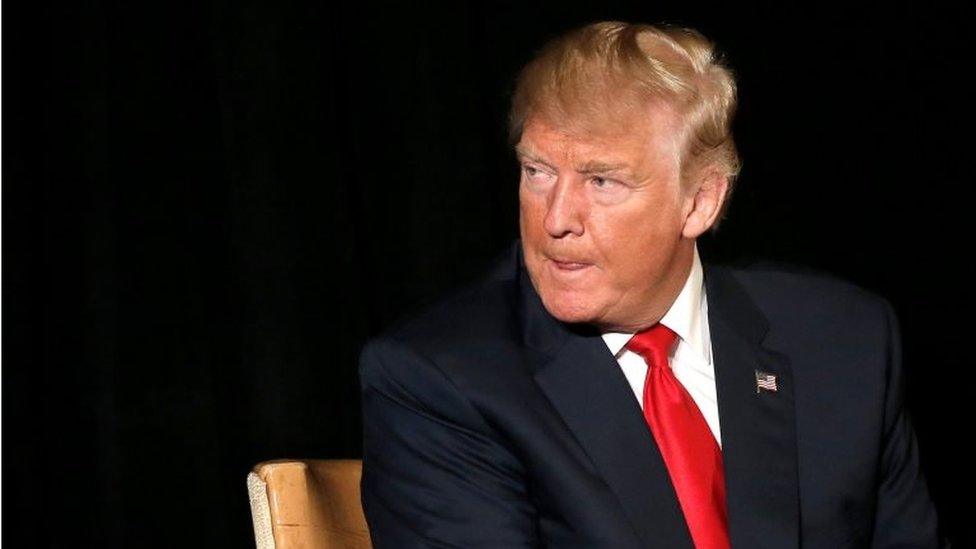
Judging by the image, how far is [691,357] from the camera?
203cm

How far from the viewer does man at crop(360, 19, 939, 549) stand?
5.98 feet

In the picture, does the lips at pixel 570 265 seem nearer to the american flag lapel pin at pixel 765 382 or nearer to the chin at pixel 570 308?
the chin at pixel 570 308

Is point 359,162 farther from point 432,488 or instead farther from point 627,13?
point 432,488

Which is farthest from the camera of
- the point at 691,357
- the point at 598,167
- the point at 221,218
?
the point at 221,218

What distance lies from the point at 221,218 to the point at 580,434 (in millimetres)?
898

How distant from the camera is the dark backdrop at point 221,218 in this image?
95.9 inches

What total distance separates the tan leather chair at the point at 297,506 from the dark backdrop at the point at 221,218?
2.31ft

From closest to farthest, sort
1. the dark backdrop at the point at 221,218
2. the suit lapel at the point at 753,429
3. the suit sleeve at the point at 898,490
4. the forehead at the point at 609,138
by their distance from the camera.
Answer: the forehead at the point at 609,138, the suit lapel at the point at 753,429, the suit sleeve at the point at 898,490, the dark backdrop at the point at 221,218

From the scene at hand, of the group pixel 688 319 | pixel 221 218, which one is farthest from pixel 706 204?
pixel 221 218

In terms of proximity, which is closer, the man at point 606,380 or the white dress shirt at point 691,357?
the man at point 606,380

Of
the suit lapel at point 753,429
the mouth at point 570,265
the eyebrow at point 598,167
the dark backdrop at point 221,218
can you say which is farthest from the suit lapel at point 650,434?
the dark backdrop at point 221,218

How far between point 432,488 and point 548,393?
→ 171 millimetres

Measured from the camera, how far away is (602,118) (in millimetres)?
1794

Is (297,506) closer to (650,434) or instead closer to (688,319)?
(650,434)
